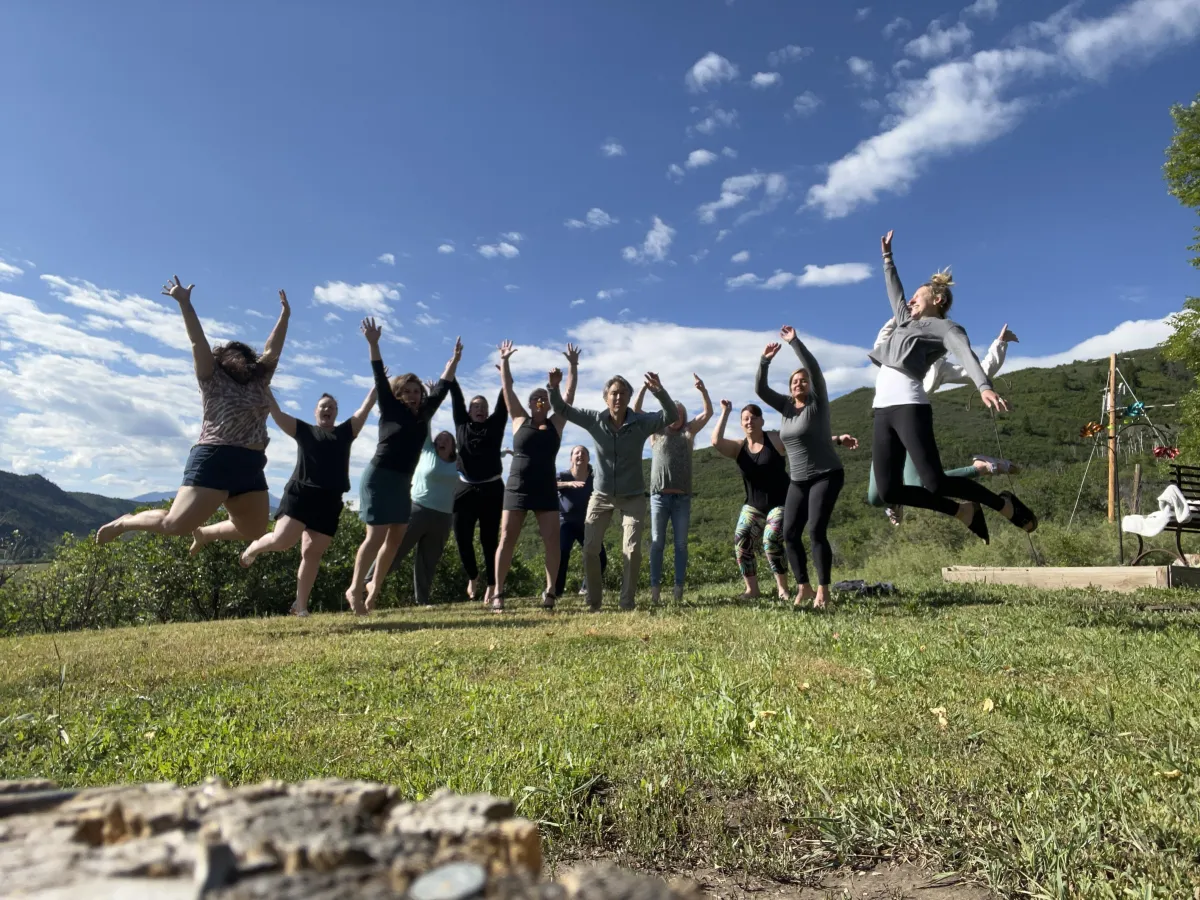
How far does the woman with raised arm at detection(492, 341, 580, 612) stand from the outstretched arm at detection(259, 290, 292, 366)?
217cm

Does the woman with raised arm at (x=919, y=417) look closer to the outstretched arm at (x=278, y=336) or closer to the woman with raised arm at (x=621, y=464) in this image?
the woman with raised arm at (x=621, y=464)

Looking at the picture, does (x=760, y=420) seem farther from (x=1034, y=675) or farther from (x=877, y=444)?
(x=1034, y=675)

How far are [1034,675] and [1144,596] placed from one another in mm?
5550

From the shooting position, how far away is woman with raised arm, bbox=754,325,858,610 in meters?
6.56


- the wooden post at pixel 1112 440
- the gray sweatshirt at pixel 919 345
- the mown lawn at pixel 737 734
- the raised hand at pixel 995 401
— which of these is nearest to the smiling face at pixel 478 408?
the mown lawn at pixel 737 734

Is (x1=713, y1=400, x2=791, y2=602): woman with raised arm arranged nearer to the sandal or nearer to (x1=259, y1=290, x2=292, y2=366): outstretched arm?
the sandal

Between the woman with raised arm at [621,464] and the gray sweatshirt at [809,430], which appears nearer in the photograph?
the gray sweatshirt at [809,430]

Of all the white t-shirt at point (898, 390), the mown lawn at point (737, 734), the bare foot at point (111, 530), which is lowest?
the mown lawn at point (737, 734)

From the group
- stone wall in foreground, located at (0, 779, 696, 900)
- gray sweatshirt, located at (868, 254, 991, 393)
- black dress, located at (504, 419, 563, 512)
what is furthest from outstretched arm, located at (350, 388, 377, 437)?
stone wall in foreground, located at (0, 779, 696, 900)

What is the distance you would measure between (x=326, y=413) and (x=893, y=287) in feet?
18.2

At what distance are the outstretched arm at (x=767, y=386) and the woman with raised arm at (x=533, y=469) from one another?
1.88 metres

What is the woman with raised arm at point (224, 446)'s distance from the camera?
5.25 metres

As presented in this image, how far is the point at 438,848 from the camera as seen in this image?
2.15 ft

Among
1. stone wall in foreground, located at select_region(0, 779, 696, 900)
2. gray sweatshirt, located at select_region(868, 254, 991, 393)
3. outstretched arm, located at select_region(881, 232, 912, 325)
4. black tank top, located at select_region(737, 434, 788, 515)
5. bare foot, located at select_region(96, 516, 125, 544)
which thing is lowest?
stone wall in foreground, located at select_region(0, 779, 696, 900)
